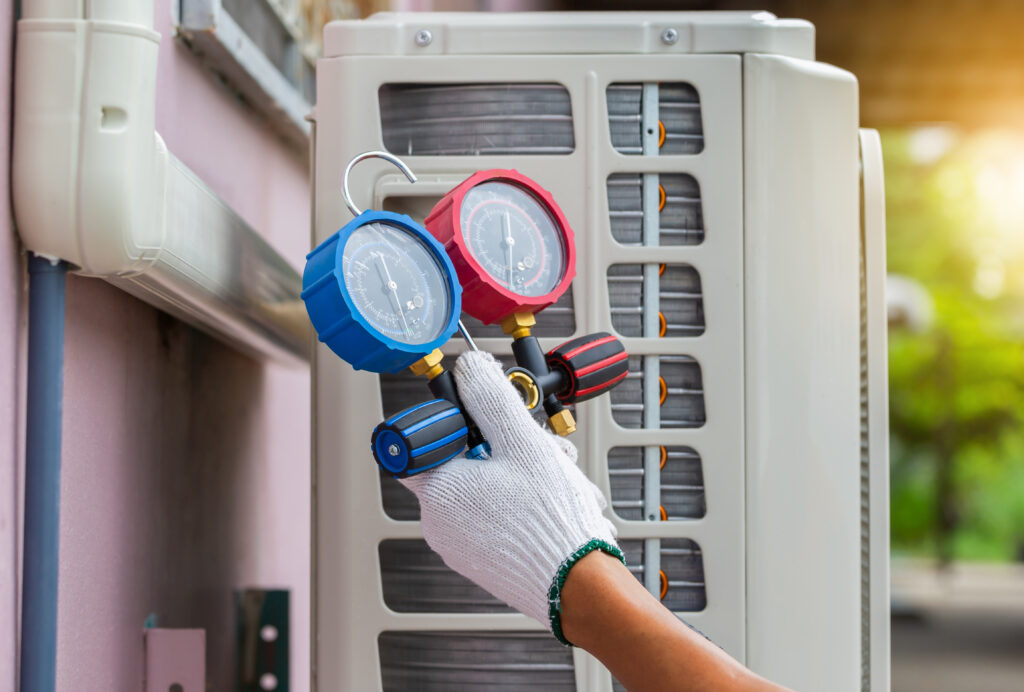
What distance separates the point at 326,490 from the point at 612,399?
319 millimetres

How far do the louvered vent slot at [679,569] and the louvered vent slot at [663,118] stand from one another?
1.37ft

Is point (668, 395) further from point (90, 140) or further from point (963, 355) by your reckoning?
point (963, 355)

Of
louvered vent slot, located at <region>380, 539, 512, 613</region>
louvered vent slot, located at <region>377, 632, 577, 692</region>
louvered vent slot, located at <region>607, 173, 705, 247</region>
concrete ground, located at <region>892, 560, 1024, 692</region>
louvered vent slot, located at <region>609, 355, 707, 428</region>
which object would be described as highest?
louvered vent slot, located at <region>607, 173, 705, 247</region>

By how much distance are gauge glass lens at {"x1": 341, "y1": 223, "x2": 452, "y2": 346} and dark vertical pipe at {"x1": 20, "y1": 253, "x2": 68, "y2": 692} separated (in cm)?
26

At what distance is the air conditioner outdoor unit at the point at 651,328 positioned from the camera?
107 cm

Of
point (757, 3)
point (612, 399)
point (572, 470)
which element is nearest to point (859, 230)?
point (612, 399)

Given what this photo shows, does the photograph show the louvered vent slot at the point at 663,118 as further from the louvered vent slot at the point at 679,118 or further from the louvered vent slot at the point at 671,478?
the louvered vent slot at the point at 671,478

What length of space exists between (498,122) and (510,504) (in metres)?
0.43

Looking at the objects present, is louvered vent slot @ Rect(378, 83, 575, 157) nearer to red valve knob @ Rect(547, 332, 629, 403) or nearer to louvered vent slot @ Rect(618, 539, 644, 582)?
red valve knob @ Rect(547, 332, 629, 403)

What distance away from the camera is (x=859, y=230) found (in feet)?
A: 3.77

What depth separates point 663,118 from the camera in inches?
42.8

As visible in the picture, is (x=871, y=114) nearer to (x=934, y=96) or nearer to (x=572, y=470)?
(x=934, y=96)

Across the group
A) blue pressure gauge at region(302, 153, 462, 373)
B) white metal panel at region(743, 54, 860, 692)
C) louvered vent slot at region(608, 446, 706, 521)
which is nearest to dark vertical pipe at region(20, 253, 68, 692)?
blue pressure gauge at region(302, 153, 462, 373)

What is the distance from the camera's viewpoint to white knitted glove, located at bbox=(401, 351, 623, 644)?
0.87 m
